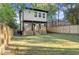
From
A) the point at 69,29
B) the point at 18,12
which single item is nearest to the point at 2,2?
the point at 18,12

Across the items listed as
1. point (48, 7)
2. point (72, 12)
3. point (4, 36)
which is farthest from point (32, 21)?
point (72, 12)

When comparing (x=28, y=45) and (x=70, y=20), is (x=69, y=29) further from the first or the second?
(x=28, y=45)

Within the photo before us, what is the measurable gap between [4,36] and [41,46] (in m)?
0.45

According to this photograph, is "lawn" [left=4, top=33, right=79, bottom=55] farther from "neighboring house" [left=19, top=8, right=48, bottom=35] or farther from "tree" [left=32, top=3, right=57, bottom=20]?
"tree" [left=32, top=3, right=57, bottom=20]

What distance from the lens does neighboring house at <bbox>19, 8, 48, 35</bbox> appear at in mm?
4566

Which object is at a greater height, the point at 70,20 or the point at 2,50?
the point at 70,20

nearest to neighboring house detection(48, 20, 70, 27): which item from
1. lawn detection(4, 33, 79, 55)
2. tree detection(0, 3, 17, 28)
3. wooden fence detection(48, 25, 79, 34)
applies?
wooden fence detection(48, 25, 79, 34)

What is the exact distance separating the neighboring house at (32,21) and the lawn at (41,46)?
83 mm

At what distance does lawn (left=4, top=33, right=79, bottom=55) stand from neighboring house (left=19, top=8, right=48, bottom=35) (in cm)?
8

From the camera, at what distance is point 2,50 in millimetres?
4531

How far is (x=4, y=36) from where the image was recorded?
457 cm

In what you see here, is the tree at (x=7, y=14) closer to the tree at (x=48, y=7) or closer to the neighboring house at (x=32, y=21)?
the neighboring house at (x=32, y=21)

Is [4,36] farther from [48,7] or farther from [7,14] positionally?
[48,7]

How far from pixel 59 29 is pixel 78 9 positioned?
1.06 ft
